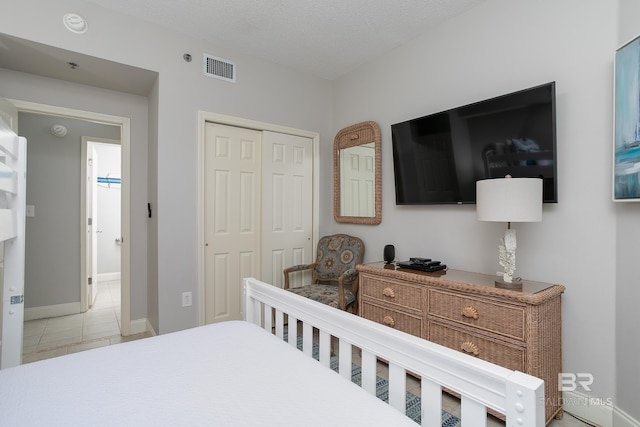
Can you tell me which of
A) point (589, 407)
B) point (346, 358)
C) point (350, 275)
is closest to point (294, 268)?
point (350, 275)

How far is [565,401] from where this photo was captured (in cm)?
184

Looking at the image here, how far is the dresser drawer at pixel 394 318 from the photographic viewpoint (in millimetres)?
2121

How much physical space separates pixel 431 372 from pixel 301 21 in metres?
2.60

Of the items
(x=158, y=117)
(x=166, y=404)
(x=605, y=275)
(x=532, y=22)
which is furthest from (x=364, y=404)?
(x=158, y=117)

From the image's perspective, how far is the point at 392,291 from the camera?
7.43ft

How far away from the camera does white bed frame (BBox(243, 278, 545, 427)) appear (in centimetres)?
66

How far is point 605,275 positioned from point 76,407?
2.38 m

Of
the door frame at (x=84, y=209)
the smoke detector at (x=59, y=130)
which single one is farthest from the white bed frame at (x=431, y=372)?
the smoke detector at (x=59, y=130)

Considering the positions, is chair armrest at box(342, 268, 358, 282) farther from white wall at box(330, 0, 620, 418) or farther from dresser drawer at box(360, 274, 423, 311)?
white wall at box(330, 0, 620, 418)

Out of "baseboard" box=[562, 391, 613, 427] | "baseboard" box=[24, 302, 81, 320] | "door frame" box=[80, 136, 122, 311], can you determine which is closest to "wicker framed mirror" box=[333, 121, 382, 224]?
"baseboard" box=[562, 391, 613, 427]

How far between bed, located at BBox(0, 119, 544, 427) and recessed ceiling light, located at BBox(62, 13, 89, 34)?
173 centimetres

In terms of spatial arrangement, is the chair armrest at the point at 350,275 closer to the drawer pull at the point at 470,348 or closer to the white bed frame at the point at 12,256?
the drawer pull at the point at 470,348

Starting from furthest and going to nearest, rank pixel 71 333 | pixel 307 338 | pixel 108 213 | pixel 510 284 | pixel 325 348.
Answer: pixel 108 213 → pixel 71 333 → pixel 510 284 → pixel 307 338 → pixel 325 348

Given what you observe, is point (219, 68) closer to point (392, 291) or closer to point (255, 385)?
point (392, 291)
